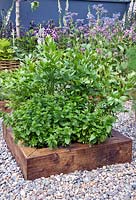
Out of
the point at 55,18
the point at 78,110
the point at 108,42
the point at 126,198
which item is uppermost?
the point at 55,18

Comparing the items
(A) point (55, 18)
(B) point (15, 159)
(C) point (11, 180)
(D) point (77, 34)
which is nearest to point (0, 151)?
(B) point (15, 159)

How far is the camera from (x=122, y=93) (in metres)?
2.08

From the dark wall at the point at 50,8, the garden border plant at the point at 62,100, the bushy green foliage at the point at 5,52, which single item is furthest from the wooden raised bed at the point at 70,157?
the dark wall at the point at 50,8

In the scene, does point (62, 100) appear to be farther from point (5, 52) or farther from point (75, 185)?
point (5, 52)

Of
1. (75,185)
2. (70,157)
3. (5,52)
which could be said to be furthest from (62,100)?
(5,52)

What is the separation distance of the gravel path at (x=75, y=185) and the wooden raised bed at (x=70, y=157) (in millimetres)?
39

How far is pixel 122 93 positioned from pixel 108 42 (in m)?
1.93

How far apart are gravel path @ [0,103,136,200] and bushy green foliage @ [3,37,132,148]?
0.20 m

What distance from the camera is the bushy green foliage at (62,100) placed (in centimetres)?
200

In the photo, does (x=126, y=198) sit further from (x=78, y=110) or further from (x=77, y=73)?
(x=77, y=73)

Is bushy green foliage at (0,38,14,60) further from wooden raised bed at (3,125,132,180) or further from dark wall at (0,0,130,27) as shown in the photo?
wooden raised bed at (3,125,132,180)

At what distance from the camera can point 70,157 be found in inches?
78.0

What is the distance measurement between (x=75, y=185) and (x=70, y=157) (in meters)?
0.19

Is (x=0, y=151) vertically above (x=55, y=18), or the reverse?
(x=55, y=18)
